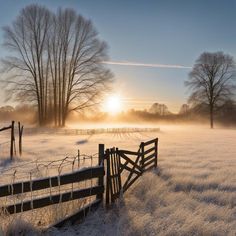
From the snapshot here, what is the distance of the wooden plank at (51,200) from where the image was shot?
17.6 ft

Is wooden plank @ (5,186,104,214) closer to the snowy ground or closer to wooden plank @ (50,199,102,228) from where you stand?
wooden plank @ (50,199,102,228)

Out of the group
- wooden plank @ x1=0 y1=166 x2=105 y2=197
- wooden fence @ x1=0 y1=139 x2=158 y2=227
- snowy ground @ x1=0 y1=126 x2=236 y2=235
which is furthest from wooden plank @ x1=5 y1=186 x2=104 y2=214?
snowy ground @ x1=0 y1=126 x2=236 y2=235

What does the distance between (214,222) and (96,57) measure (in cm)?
3265

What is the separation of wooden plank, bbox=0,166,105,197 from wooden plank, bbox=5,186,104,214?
232 mm

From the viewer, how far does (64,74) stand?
123ft

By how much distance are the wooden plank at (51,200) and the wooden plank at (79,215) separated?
0.76 feet

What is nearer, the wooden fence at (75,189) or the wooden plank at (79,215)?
the wooden fence at (75,189)

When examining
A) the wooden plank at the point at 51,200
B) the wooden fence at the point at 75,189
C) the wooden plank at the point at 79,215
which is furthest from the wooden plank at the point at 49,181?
the wooden plank at the point at 79,215

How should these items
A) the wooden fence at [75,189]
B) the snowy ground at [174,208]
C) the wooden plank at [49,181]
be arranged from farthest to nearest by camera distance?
the snowy ground at [174,208]
the wooden fence at [75,189]
the wooden plank at [49,181]

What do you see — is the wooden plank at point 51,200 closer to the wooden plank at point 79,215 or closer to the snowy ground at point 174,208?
the wooden plank at point 79,215

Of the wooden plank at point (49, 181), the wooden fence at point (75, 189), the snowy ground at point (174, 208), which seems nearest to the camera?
the wooden plank at point (49, 181)

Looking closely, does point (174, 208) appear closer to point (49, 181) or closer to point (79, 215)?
point (79, 215)

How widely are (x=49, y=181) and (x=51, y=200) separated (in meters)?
0.38

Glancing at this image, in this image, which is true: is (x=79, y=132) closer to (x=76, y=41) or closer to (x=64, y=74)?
(x=64, y=74)
